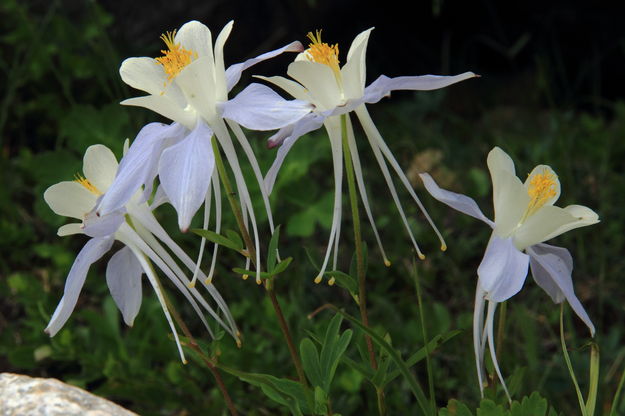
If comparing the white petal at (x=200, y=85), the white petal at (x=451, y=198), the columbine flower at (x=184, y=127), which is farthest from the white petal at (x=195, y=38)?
the white petal at (x=451, y=198)

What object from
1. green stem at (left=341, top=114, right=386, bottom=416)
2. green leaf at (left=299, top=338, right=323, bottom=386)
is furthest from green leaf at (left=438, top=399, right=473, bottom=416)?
green leaf at (left=299, top=338, right=323, bottom=386)

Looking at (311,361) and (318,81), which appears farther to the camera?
(311,361)

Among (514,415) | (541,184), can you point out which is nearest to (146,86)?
(541,184)

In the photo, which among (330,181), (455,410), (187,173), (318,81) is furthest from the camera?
(330,181)

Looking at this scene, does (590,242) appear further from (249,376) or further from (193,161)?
(193,161)

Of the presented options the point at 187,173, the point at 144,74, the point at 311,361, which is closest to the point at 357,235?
the point at 311,361

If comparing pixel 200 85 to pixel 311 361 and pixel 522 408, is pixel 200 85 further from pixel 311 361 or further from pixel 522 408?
pixel 522 408

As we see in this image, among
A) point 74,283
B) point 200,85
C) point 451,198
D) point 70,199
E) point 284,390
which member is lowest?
point 284,390

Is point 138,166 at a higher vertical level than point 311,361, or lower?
higher

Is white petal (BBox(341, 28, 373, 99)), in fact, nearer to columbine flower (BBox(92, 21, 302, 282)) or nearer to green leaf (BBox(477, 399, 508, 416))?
columbine flower (BBox(92, 21, 302, 282))
